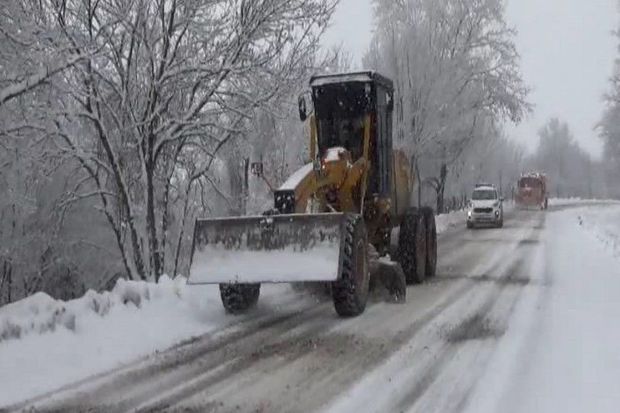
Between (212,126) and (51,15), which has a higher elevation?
(51,15)

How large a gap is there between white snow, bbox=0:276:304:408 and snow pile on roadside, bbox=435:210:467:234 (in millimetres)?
20414

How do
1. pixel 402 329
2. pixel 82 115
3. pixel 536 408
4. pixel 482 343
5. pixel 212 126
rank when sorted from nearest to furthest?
pixel 536 408 < pixel 482 343 < pixel 402 329 < pixel 82 115 < pixel 212 126

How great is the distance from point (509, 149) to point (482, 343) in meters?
102

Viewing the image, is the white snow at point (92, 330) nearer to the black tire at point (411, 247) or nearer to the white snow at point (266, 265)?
the white snow at point (266, 265)

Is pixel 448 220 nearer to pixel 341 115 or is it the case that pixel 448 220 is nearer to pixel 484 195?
pixel 484 195

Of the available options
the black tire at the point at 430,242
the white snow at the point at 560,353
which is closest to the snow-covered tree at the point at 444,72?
the black tire at the point at 430,242

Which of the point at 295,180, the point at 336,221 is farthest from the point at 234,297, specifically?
the point at 295,180

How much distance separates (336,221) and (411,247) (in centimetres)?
395

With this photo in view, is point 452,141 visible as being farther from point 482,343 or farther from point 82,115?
point 482,343

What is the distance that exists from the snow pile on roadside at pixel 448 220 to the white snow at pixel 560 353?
1715 centimetres

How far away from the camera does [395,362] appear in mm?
7164

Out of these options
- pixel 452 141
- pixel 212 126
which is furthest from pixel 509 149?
pixel 212 126

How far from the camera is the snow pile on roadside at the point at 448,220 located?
3122 cm

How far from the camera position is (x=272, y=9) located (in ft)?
47.1
